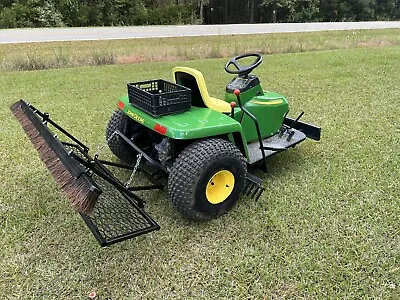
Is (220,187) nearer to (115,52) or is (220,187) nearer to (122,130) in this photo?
(122,130)

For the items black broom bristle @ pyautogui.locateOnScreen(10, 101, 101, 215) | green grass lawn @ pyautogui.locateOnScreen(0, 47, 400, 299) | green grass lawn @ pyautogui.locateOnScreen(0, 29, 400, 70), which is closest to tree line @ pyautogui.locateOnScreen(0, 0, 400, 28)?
green grass lawn @ pyautogui.locateOnScreen(0, 29, 400, 70)

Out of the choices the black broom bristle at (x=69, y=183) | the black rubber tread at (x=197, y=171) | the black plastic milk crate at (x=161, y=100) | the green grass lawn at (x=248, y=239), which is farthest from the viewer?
the black plastic milk crate at (x=161, y=100)

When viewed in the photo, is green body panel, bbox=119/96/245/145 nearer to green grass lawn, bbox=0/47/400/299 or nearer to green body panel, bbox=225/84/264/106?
green body panel, bbox=225/84/264/106

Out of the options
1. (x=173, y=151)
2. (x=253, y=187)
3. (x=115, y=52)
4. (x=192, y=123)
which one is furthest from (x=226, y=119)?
(x=115, y=52)

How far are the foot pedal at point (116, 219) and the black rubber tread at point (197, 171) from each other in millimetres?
242

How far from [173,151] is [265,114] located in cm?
95

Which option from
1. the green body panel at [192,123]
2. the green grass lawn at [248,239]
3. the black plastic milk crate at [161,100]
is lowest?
the green grass lawn at [248,239]

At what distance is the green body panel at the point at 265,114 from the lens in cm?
291

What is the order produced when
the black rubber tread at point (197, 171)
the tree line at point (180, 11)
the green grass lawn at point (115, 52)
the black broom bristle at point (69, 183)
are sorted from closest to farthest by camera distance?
1. the black broom bristle at point (69, 183)
2. the black rubber tread at point (197, 171)
3. the green grass lawn at point (115, 52)
4. the tree line at point (180, 11)

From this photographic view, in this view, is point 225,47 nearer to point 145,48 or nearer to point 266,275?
point 145,48

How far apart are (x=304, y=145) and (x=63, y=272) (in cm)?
255

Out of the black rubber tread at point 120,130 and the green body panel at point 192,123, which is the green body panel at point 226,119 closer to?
the green body panel at point 192,123

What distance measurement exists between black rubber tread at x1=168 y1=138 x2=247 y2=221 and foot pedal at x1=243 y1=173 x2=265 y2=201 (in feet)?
0.93

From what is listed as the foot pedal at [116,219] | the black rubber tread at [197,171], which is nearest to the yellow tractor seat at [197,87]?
the black rubber tread at [197,171]
